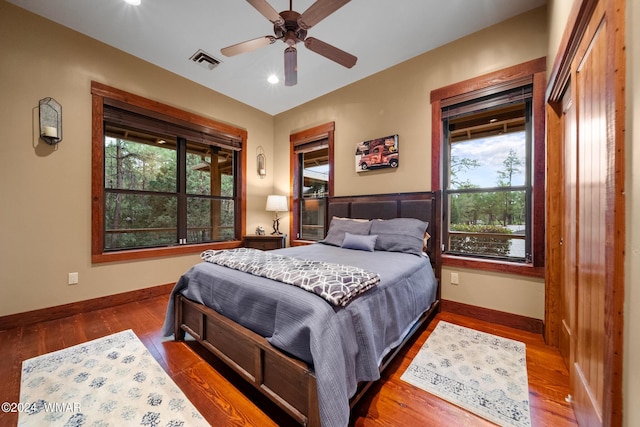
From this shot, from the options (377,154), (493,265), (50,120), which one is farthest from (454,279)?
(50,120)

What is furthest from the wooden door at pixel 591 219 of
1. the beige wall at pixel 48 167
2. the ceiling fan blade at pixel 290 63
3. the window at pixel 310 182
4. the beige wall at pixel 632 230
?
the beige wall at pixel 48 167

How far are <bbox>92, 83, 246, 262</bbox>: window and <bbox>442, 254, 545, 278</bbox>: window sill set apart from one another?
3314mm

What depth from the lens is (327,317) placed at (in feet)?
4.05

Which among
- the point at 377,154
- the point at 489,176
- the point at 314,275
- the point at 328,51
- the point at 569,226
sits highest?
the point at 328,51

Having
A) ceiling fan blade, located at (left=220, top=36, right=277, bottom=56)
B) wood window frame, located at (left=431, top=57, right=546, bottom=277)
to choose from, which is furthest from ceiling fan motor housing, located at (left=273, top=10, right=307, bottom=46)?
wood window frame, located at (left=431, top=57, right=546, bottom=277)

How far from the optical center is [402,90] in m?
3.22

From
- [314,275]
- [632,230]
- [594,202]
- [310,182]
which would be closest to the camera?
[632,230]

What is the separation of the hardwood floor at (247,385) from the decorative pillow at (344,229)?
130 centimetres

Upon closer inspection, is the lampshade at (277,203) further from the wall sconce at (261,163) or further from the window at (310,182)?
the wall sconce at (261,163)

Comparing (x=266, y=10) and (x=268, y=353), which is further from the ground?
(x=266, y=10)

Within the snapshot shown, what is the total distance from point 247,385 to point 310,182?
11.3 feet

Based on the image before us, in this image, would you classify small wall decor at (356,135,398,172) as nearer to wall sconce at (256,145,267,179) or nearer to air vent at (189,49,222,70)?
wall sconce at (256,145,267,179)

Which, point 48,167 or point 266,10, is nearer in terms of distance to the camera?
point 266,10

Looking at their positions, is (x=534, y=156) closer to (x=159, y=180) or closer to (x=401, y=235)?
(x=401, y=235)
